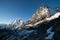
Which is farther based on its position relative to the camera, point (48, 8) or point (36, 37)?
point (48, 8)

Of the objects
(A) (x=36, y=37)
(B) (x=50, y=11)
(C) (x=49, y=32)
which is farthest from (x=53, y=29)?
(B) (x=50, y=11)

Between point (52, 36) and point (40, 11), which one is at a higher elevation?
point (40, 11)

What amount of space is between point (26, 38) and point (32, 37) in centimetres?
325

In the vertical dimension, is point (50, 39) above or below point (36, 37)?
below

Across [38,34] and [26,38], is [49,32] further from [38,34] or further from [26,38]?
[26,38]

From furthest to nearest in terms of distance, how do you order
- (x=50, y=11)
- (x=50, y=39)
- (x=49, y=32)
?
(x=50, y=11)
(x=49, y=32)
(x=50, y=39)

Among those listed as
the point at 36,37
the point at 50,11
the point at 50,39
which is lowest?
the point at 50,39

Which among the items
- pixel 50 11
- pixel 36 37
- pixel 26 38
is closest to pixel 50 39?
pixel 36 37

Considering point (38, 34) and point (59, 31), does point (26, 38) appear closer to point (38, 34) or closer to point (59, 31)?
point (38, 34)

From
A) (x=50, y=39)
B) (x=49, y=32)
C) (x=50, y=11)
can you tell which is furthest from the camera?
(x=50, y=11)

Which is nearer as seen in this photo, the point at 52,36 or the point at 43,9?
the point at 52,36

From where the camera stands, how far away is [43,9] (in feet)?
488

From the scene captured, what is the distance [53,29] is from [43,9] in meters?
67.3

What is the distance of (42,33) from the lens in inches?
3287
